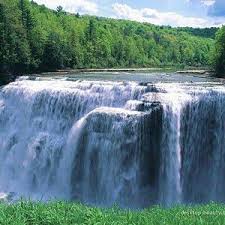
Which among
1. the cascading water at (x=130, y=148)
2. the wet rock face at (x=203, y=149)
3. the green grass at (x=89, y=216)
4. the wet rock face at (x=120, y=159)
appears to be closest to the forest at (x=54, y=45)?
the cascading water at (x=130, y=148)

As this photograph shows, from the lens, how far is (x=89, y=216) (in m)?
11.1

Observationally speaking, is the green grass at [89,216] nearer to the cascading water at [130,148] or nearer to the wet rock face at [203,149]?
the cascading water at [130,148]

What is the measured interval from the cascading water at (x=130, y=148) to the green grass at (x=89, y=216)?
490 inches

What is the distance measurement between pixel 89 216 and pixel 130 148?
14.3m

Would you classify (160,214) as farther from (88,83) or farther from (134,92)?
(88,83)

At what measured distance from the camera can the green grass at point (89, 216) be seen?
1069 cm

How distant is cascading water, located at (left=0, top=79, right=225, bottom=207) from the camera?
24438mm

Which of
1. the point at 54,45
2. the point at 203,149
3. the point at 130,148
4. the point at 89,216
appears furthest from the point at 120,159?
the point at 54,45

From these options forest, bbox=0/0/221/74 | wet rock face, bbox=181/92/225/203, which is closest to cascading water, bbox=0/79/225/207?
wet rock face, bbox=181/92/225/203

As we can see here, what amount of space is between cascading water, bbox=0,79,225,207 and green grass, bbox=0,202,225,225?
12439 mm

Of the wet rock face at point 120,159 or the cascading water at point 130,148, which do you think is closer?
the cascading water at point 130,148

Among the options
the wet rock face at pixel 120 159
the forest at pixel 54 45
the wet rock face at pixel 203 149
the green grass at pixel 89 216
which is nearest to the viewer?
the green grass at pixel 89 216

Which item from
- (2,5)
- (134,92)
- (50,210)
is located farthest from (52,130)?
(2,5)

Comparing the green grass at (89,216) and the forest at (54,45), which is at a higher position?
the green grass at (89,216)
